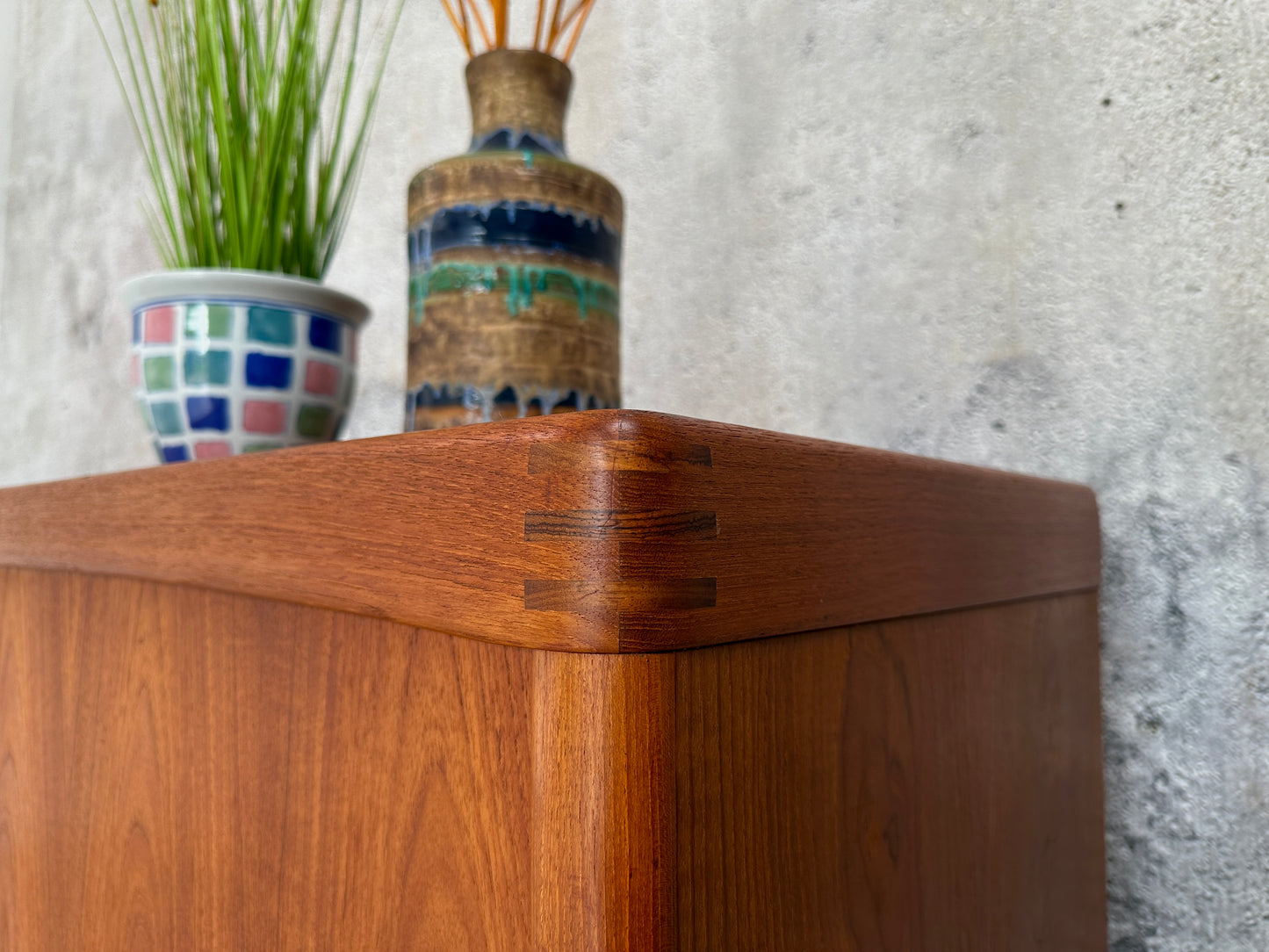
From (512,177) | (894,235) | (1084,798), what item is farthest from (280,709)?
(894,235)

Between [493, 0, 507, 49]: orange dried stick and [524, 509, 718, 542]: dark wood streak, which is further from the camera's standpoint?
[493, 0, 507, 49]: orange dried stick

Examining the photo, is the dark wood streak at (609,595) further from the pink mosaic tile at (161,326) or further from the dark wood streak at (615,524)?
the pink mosaic tile at (161,326)

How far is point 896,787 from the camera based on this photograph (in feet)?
1.37

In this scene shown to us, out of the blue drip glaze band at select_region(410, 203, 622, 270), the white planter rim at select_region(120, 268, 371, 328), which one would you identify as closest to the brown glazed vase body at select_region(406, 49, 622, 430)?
the blue drip glaze band at select_region(410, 203, 622, 270)

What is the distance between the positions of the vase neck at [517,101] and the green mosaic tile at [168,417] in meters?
0.29

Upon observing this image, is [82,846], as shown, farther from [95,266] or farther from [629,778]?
[95,266]

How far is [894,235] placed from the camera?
0.82 metres

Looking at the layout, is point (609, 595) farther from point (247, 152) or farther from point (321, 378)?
point (247, 152)

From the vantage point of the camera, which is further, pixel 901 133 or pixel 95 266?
pixel 95 266

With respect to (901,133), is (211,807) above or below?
below

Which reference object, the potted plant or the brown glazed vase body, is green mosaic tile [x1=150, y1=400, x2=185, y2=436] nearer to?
the potted plant

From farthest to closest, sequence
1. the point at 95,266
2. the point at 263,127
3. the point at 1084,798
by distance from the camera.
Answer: the point at 95,266 → the point at 263,127 → the point at 1084,798

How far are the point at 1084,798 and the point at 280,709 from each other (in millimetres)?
516

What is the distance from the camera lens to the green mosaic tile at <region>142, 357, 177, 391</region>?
26.9 inches
